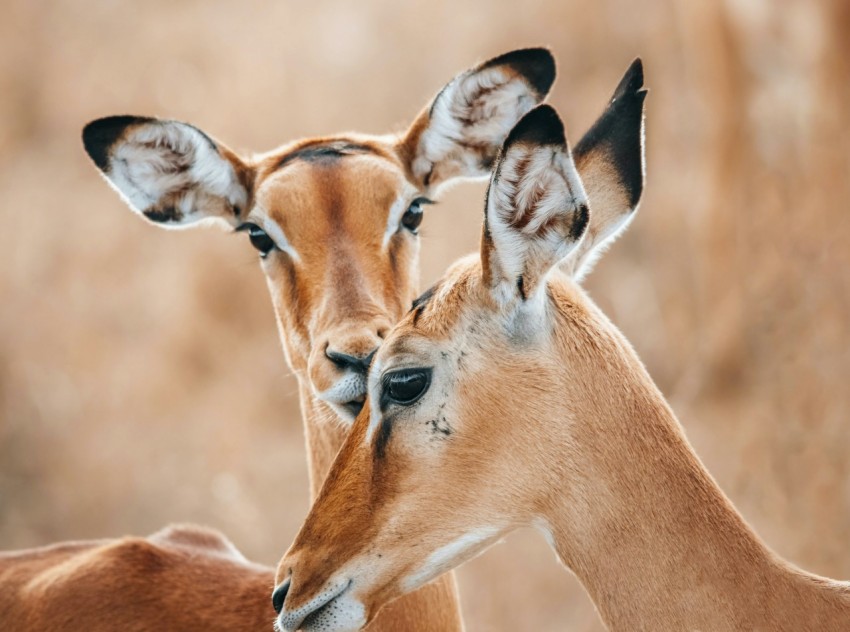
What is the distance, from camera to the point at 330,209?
15.1ft

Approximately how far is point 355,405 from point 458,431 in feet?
2.75

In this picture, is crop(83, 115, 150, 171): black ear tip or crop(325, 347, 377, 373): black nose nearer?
crop(325, 347, 377, 373): black nose

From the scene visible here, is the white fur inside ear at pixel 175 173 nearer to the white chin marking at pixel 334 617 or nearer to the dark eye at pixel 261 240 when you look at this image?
the dark eye at pixel 261 240

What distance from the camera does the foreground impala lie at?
3104 mm

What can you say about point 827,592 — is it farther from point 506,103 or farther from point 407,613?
point 506,103

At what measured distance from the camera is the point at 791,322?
8750 mm

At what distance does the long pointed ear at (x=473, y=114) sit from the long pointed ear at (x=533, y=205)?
178cm

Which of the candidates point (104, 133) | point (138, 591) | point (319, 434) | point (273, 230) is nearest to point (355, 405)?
point (319, 434)

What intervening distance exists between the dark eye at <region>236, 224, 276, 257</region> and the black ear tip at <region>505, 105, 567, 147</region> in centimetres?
192

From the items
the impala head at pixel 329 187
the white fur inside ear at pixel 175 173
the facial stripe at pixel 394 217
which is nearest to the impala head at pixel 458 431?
the impala head at pixel 329 187

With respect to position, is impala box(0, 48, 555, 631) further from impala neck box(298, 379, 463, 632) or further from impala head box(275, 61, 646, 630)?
impala head box(275, 61, 646, 630)

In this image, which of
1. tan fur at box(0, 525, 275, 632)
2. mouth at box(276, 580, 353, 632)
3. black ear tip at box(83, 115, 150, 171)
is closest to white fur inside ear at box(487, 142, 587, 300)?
mouth at box(276, 580, 353, 632)

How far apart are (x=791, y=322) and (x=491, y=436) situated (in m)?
6.05

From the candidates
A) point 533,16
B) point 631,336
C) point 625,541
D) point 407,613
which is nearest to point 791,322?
point 631,336
